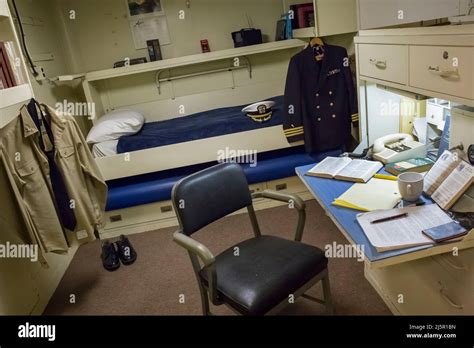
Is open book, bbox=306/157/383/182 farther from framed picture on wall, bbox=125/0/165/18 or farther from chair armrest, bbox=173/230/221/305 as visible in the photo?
framed picture on wall, bbox=125/0/165/18

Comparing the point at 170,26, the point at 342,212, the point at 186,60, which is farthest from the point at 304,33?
the point at 342,212

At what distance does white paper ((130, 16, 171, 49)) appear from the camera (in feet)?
12.0

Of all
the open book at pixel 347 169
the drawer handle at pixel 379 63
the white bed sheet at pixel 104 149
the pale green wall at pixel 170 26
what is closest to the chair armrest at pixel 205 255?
the open book at pixel 347 169

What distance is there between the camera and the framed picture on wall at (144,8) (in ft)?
11.8

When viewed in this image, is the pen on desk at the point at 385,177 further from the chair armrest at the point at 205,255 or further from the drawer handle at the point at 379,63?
the chair armrest at the point at 205,255

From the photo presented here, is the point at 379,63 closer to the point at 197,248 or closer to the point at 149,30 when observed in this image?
the point at 197,248
